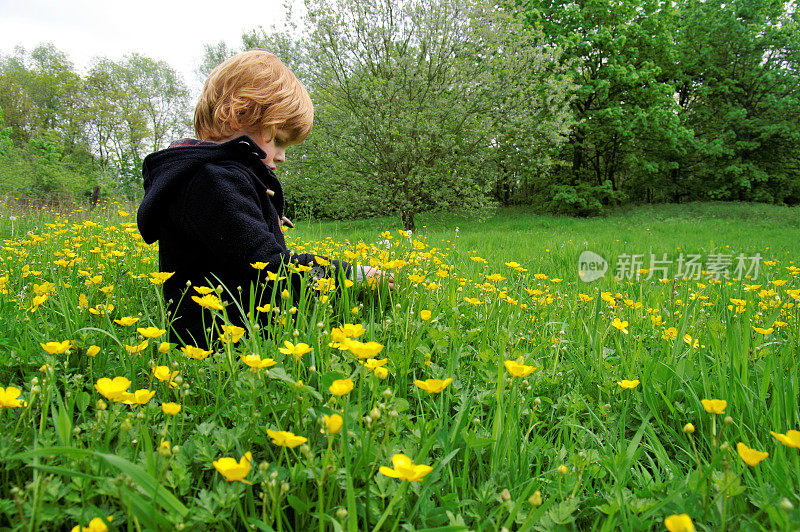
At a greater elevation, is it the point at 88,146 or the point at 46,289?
the point at 88,146

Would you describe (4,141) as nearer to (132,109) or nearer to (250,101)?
(132,109)

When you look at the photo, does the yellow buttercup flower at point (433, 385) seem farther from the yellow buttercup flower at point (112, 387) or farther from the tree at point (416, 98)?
the tree at point (416, 98)

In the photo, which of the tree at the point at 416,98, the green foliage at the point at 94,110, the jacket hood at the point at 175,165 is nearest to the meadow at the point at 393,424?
the jacket hood at the point at 175,165

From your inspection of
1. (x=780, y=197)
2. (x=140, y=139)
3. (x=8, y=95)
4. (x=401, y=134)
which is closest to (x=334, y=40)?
(x=401, y=134)

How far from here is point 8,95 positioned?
2572 centimetres

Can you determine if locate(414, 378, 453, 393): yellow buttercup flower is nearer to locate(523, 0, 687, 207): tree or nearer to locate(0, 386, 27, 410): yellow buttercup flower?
locate(0, 386, 27, 410): yellow buttercup flower

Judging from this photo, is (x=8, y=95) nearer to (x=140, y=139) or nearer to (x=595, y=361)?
(x=140, y=139)

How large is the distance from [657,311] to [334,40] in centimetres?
966

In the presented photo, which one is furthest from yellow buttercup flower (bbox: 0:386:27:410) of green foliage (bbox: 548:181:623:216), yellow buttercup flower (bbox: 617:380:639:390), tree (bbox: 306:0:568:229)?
green foliage (bbox: 548:181:623:216)

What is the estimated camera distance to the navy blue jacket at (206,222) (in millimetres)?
1613

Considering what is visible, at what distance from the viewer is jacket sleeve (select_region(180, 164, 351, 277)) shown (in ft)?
5.25

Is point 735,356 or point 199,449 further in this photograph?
point 735,356

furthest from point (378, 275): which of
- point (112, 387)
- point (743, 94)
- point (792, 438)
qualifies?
point (743, 94)

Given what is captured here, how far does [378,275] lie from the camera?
197 centimetres
